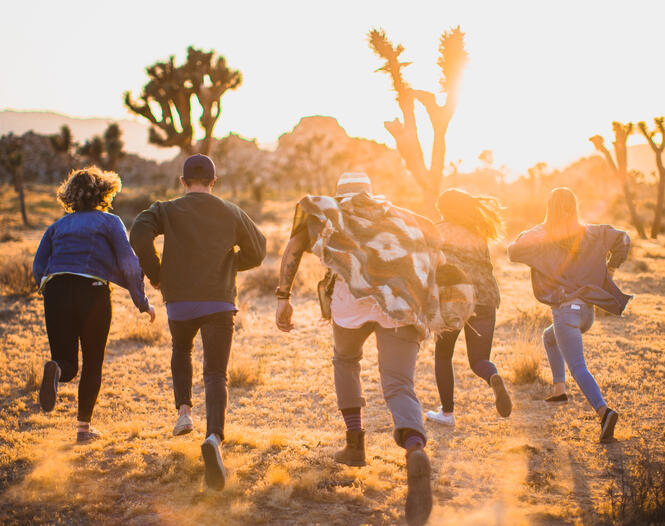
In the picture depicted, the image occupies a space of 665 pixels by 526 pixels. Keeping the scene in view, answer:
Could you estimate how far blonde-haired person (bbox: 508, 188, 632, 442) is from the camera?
13.2ft

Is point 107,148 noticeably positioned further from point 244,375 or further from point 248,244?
point 248,244

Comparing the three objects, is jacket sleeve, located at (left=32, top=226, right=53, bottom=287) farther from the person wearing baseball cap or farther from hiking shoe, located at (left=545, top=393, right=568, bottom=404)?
hiking shoe, located at (left=545, top=393, right=568, bottom=404)

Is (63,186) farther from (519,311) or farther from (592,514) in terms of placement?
(519,311)

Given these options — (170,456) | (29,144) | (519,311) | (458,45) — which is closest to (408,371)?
(170,456)

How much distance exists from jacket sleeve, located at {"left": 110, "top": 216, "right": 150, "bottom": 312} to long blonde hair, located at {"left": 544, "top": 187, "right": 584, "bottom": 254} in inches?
128

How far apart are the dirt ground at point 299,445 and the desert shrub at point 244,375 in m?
0.02

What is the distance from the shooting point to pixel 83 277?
352 centimetres

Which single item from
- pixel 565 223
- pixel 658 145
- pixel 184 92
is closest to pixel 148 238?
pixel 565 223

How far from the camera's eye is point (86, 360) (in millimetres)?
3656

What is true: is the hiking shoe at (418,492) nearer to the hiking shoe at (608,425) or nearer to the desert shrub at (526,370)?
the hiking shoe at (608,425)

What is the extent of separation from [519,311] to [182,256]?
6882mm

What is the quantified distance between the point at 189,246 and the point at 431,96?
31.5ft

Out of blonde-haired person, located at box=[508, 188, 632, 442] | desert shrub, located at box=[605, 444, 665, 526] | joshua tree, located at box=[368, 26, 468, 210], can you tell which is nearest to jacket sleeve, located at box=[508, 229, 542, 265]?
blonde-haired person, located at box=[508, 188, 632, 442]

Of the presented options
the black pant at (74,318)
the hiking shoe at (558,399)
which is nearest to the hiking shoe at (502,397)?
the hiking shoe at (558,399)
